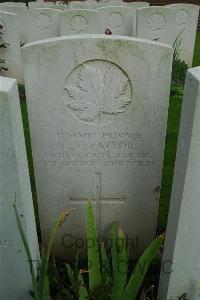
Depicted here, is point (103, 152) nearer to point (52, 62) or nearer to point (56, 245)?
point (52, 62)

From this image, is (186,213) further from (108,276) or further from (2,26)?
(2,26)

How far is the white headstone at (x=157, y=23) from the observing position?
19.1 feet

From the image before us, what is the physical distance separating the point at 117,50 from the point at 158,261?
1.37 m

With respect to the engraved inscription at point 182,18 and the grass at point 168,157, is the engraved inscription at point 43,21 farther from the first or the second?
the engraved inscription at point 182,18

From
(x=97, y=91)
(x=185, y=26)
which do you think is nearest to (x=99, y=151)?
(x=97, y=91)

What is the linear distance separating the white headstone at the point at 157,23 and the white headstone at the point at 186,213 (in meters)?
4.60

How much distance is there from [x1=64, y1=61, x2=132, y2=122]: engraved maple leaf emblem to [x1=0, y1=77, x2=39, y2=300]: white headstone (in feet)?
1.46

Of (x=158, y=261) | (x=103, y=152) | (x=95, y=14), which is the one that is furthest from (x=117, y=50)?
(x=95, y=14)

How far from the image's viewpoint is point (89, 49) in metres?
1.92

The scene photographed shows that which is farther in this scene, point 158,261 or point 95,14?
point 95,14

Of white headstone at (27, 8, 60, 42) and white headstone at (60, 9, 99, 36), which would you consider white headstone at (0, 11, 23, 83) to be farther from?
white headstone at (27, 8, 60, 42)

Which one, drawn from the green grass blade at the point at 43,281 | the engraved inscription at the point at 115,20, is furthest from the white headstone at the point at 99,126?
the engraved inscription at the point at 115,20

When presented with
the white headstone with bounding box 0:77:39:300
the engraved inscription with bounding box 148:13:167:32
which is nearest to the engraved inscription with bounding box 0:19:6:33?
the engraved inscription with bounding box 148:13:167:32

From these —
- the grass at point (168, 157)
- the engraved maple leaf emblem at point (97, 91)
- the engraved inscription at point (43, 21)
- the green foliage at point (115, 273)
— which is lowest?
the grass at point (168, 157)
